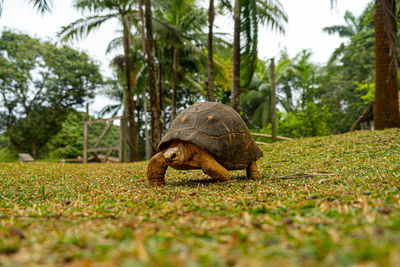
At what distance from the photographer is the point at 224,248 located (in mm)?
1439

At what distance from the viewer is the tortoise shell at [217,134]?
4215 millimetres

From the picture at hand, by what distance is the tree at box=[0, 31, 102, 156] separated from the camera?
74.2 ft

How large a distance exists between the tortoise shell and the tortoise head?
20 cm

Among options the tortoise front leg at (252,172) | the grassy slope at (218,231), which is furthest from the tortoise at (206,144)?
the grassy slope at (218,231)

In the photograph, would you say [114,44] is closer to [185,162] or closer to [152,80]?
[152,80]

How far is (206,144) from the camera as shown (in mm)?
4148

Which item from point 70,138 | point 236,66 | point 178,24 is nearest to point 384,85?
point 236,66

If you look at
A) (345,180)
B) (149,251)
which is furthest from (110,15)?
(149,251)

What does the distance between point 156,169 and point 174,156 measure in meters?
0.62

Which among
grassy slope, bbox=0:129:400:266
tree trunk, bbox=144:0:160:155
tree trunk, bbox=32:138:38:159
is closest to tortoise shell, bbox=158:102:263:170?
grassy slope, bbox=0:129:400:266

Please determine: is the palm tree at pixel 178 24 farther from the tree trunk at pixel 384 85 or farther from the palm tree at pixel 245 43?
the tree trunk at pixel 384 85

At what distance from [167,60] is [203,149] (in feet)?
64.9

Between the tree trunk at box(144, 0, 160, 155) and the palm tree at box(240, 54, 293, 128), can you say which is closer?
the tree trunk at box(144, 0, 160, 155)

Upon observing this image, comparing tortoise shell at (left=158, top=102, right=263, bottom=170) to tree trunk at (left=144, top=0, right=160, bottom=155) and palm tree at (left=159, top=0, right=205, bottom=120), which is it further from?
palm tree at (left=159, top=0, right=205, bottom=120)
